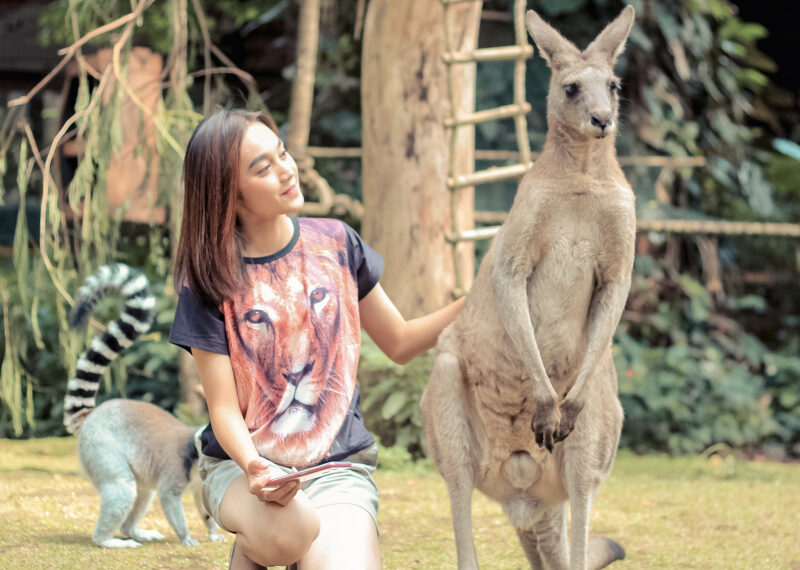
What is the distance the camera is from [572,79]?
2.60 m

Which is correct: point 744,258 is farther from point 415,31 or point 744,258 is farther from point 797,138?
point 415,31

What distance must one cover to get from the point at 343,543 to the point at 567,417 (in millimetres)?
707

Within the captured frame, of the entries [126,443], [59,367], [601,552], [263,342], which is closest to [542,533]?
[601,552]

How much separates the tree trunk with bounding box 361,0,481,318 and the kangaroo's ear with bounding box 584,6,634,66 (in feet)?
8.88

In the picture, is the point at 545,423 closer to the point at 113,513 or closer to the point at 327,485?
the point at 327,485

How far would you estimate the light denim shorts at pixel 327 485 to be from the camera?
96.6 inches

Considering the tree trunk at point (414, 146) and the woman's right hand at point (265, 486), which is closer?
the woman's right hand at point (265, 486)

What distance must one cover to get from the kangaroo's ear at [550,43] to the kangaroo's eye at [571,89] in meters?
0.11

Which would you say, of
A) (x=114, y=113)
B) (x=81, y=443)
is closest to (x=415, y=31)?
(x=114, y=113)

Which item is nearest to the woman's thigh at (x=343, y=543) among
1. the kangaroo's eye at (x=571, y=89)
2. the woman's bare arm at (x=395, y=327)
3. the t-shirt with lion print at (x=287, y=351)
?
the t-shirt with lion print at (x=287, y=351)

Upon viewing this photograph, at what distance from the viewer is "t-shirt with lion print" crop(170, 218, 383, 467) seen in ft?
8.06

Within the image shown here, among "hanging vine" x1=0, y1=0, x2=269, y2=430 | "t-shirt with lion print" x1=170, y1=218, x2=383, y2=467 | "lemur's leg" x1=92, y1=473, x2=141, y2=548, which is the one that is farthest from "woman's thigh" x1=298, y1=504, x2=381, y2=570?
"hanging vine" x1=0, y1=0, x2=269, y2=430

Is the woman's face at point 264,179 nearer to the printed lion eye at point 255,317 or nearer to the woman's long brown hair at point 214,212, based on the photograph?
the woman's long brown hair at point 214,212

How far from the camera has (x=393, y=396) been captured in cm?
530
